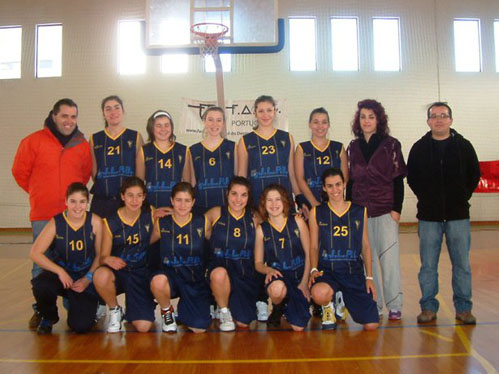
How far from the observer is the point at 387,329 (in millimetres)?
3451

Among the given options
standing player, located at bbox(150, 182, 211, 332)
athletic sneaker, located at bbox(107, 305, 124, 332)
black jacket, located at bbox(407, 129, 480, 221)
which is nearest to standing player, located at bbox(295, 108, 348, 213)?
black jacket, located at bbox(407, 129, 480, 221)

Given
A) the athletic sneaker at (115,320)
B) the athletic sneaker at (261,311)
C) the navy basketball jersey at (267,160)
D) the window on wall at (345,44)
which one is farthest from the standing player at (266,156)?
the window on wall at (345,44)

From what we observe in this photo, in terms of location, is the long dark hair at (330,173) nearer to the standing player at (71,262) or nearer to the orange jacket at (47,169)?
the standing player at (71,262)

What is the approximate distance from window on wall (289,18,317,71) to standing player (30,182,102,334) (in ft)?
27.9

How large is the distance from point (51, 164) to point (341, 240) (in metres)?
2.56

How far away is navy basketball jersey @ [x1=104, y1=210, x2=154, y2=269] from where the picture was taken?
3738mm

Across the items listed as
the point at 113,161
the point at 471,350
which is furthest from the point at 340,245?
the point at 113,161

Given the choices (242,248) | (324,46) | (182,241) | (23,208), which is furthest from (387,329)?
(23,208)

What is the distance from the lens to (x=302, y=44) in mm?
11234

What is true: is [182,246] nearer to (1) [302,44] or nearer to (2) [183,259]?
(2) [183,259]

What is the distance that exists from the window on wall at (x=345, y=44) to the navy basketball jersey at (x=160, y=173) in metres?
8.21

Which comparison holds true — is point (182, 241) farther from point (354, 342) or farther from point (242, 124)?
point (242, 124)

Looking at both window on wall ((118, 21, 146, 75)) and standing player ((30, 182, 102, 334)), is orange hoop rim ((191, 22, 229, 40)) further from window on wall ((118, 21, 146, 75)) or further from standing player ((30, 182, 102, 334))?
standing player ((30, 182, 102, 334))

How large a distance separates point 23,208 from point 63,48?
4.13 meters
